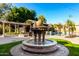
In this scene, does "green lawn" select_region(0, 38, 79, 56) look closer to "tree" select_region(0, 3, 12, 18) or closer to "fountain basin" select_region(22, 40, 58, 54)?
"fountain basin" select_region(22, 40, 58, 54)

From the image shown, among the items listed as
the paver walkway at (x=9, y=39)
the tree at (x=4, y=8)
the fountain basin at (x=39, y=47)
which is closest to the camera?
the fountain basin at (x=39, y=47)

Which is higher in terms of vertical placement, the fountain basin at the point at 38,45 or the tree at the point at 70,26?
the tree at the point at 70,26

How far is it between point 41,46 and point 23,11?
984mm

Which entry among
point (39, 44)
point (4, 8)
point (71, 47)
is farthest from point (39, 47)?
point (4, 8)

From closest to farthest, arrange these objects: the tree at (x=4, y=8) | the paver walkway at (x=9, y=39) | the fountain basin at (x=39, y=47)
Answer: the fountain basin at (x=39, y=47), the tree at (x=4, y=8), the paver walkway at (x=9, y=39)

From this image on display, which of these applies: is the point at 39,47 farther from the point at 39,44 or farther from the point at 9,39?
the point at 9,39

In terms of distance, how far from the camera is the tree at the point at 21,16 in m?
3.75

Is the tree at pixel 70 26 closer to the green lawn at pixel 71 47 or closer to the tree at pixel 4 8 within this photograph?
the green lawn at pixel 71 47

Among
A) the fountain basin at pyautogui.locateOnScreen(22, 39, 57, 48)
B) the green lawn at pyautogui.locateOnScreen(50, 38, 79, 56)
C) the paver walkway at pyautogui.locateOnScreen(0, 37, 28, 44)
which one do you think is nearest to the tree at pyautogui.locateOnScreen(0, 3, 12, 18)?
the paver walkway at pyautogui.locateOnScreen(0, 37, 28, 44)

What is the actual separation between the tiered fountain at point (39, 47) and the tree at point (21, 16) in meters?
0.34

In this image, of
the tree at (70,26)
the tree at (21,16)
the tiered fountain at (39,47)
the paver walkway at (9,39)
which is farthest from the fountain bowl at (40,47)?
the tree at (21,16)

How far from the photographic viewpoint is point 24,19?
380 centimetres

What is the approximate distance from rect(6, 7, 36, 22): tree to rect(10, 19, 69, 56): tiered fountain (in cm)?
34

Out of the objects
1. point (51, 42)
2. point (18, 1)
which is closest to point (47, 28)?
point (51, 42)
